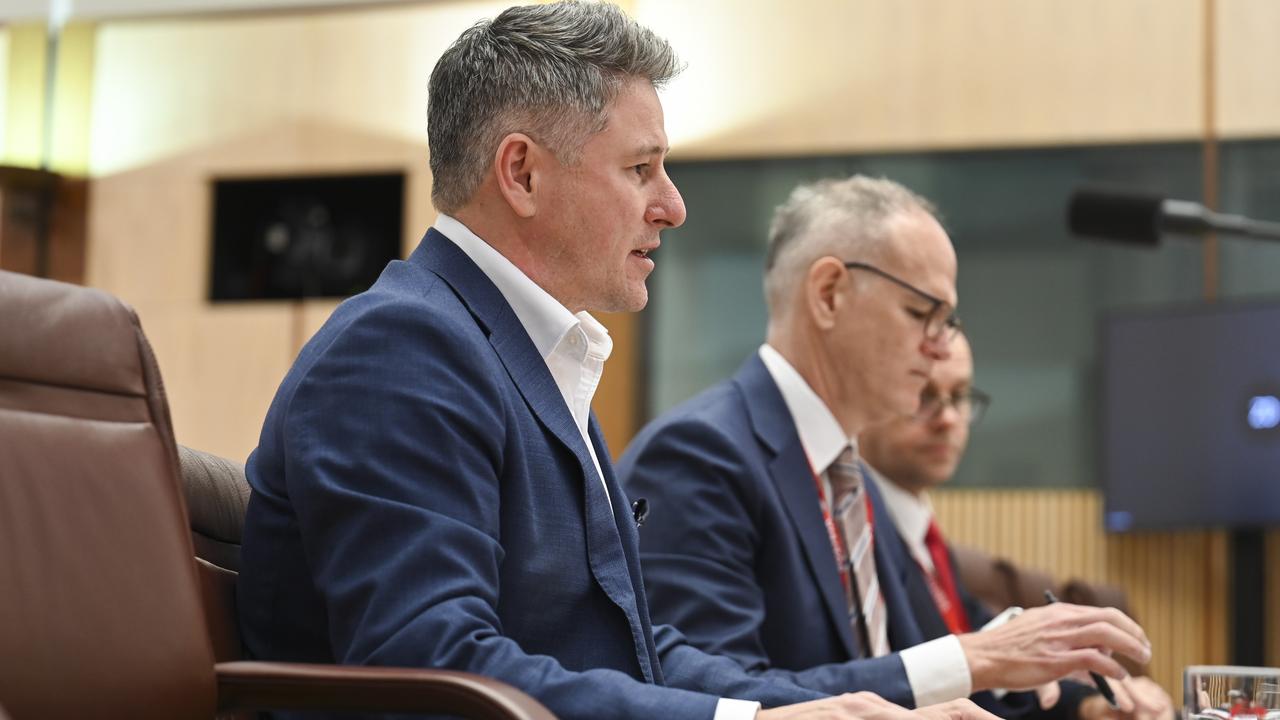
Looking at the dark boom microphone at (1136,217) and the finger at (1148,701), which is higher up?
the dark boom microphone at (1136,217)

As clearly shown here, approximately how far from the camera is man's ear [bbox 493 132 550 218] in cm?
168

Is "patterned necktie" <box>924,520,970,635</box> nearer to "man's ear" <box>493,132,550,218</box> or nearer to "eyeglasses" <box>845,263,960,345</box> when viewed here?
"eyeglasses" <box>845,263,960,345</box>

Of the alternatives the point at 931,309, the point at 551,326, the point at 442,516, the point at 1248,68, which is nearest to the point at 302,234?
the point at 1248,68

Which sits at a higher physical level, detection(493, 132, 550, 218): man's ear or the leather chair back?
detection(493, 132, 550, 218): man's ear

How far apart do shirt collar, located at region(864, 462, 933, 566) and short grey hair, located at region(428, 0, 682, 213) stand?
1.67m

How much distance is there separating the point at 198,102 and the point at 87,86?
0.60m

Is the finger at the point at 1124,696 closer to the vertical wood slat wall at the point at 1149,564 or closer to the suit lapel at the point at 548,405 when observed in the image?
the suit lapel at the point at 548,405

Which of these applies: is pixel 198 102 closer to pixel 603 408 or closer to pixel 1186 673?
pixel 603 408

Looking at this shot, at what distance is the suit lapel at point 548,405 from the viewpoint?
154 cm

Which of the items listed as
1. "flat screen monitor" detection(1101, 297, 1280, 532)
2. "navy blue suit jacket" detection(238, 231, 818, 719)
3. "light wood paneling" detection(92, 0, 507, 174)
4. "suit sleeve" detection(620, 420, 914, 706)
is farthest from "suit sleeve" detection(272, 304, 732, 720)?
"light wood paneling" detection(92, 0, 507, 174)

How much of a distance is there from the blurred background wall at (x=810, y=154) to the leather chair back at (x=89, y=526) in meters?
4.56

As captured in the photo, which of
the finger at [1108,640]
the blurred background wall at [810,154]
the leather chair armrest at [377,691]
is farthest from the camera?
the blurred background wall at [810,154]

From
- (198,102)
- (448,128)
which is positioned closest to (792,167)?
(198,102)

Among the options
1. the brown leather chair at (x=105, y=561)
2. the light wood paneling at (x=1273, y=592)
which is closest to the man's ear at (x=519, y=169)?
the brown leather chair at (x=105, y=561)
